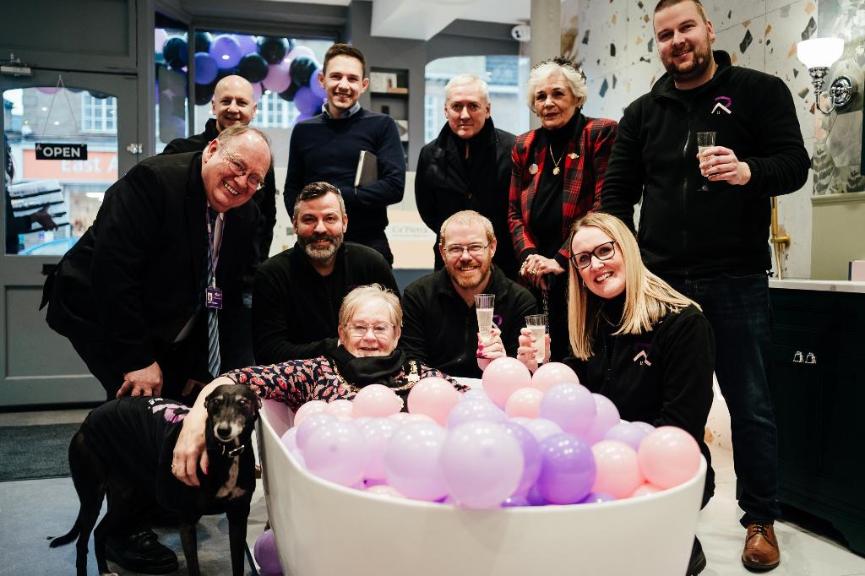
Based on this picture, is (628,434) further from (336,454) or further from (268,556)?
(268,556)

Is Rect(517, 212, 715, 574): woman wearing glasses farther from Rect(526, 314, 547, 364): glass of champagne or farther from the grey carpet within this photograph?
the grey carpet

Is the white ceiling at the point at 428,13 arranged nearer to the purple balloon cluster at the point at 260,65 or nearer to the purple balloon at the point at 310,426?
the purple balloon cluster at the point at 260,65

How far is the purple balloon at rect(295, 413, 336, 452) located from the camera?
1.42 meters

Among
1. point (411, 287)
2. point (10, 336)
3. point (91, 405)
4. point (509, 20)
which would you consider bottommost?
point (91, 405)

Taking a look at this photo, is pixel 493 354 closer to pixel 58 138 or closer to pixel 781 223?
pixel 781 223

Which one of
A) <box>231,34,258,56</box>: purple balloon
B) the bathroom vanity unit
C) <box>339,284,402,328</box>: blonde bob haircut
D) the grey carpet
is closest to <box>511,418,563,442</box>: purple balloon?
<box>339,284,402,328</box>: blonde bob haircut

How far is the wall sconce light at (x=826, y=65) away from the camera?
3287 mm

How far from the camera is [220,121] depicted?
3.13m

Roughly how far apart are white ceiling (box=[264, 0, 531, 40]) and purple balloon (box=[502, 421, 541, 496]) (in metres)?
5.53

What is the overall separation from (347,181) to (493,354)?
1.19 m

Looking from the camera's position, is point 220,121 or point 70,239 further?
point 70,239

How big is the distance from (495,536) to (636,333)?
937 millimetres

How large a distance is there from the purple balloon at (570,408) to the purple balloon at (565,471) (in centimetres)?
24

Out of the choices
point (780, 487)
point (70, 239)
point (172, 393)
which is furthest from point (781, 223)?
point (70, 239)
